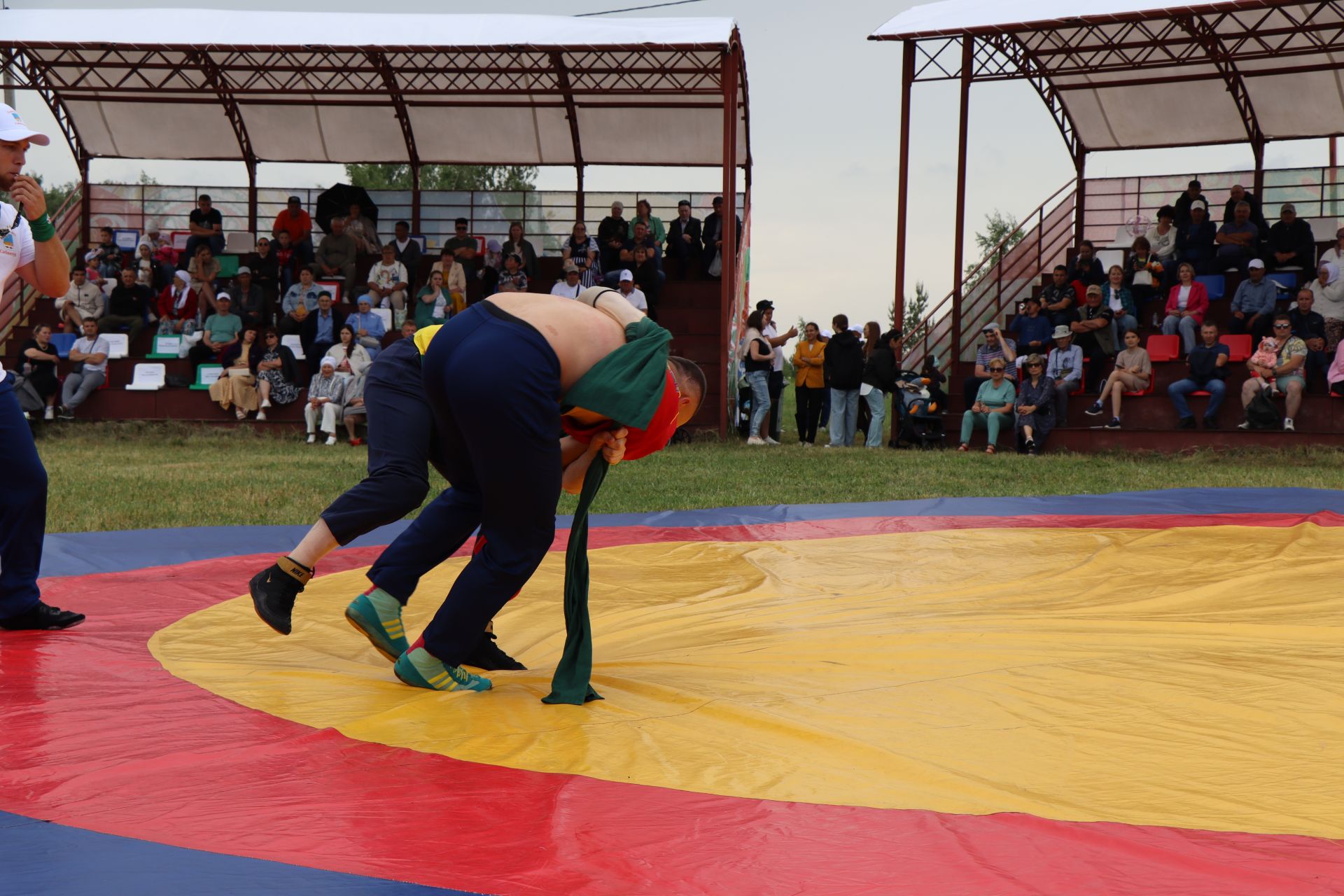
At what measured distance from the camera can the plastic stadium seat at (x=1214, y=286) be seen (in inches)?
528

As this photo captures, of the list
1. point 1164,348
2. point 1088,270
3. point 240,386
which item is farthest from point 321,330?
point 1164,348

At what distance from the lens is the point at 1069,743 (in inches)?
105

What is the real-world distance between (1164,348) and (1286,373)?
4.29 ft

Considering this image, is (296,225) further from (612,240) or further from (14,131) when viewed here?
(14,131)

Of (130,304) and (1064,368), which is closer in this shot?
(1064,368)

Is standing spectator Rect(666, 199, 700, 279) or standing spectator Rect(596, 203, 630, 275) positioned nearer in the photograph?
standing spectator Rect(596, 203, 630, 275)

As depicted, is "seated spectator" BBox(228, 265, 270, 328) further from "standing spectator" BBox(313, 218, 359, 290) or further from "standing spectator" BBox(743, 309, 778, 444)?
"standing spectator" BBox(743, 309, 778, 444)

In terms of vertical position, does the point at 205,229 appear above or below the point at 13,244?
above

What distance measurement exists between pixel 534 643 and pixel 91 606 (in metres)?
1.56

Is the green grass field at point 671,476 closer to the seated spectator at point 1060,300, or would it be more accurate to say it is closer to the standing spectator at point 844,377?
the standing spectator at point 844,377

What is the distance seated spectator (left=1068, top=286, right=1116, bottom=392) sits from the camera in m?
12.5

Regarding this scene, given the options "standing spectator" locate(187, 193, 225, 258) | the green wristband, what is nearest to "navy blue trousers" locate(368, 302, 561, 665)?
the green wristband

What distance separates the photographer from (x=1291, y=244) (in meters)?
13.1

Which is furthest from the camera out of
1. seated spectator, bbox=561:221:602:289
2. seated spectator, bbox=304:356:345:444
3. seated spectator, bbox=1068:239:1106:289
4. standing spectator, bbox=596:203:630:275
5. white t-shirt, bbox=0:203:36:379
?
standing spectator, bbox=596:203:630:275
